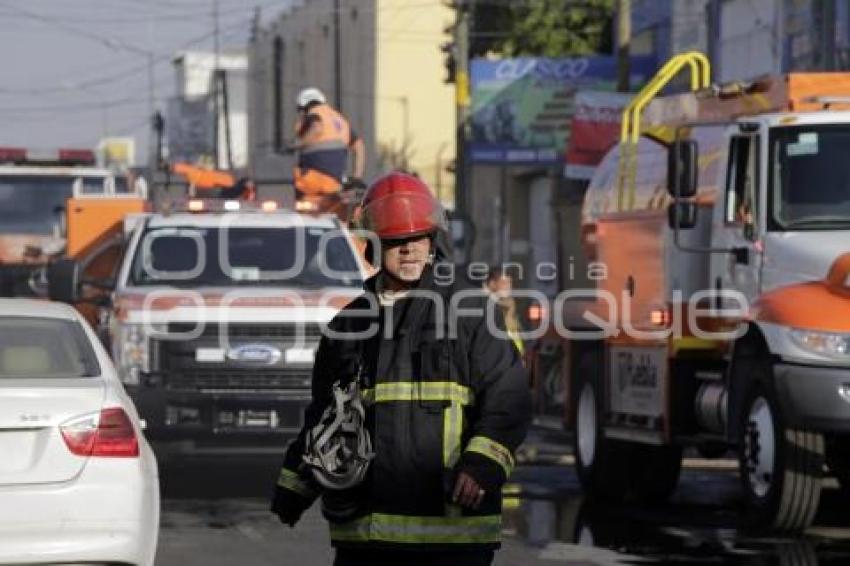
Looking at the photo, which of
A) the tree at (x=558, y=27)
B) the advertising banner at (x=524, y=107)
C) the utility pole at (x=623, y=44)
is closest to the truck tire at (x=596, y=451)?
the utility pole at (x=623, y=44)

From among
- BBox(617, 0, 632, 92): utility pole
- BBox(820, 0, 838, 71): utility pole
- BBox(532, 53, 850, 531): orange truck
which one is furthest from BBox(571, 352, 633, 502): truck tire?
BBox(617, 0, 632, 92): utility pole

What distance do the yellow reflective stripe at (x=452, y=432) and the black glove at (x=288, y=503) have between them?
18.2 inches

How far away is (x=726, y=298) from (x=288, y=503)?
8.20 metres

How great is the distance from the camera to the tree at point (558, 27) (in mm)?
47969

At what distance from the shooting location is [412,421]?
597 centimetres

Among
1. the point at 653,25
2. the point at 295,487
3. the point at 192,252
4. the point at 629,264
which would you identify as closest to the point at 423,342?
the point at 295,487

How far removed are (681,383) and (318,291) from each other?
3.08 m

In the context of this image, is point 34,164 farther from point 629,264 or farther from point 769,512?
point 769,512

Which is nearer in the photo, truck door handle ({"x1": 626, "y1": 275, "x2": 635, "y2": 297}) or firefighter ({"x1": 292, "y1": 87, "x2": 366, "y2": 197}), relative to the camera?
truck door handle ({"x1": 626, "y1": 275, "x2": 635, "y2": 297})

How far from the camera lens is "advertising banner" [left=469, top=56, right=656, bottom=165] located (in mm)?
Result: 42500

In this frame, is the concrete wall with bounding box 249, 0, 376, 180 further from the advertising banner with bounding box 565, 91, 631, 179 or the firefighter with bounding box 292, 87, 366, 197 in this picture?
the firefighter with bounding box 292, 87, 366, 197

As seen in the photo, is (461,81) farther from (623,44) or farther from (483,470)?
(483,470)

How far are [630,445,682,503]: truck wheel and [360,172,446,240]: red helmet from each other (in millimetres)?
9990

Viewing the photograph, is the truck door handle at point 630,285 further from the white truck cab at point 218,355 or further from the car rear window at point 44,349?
the car rear window at point 44,349
